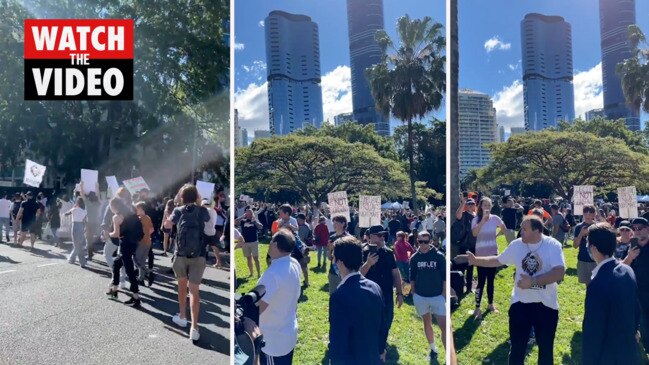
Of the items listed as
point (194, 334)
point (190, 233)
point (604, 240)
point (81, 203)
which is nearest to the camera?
point (604, 240)

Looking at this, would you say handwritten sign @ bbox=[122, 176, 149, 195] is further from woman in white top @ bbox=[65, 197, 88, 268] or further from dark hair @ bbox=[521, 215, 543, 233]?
dark hair @ bbox=[521, 215, 543, 233]

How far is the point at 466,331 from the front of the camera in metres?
4.45

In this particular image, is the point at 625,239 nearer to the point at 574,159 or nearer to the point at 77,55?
the point at 574,159

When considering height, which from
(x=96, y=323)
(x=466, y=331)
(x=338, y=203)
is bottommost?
(x=96, y=323)

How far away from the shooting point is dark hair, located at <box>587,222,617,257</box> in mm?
3186

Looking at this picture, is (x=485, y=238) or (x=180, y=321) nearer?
(x=485, y=238)

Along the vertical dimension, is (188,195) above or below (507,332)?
above

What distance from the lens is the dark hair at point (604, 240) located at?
3.19m

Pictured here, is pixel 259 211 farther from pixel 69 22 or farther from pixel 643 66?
pixel 69 22

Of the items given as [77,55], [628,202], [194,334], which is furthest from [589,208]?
[77,55]

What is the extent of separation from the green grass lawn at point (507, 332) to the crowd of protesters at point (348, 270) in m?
0.86

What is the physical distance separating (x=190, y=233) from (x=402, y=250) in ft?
6.86

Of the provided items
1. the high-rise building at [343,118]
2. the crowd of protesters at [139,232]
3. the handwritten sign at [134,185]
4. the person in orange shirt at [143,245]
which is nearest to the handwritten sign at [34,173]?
the crowd of protesters at [139,232]

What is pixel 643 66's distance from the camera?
13.6 feet
